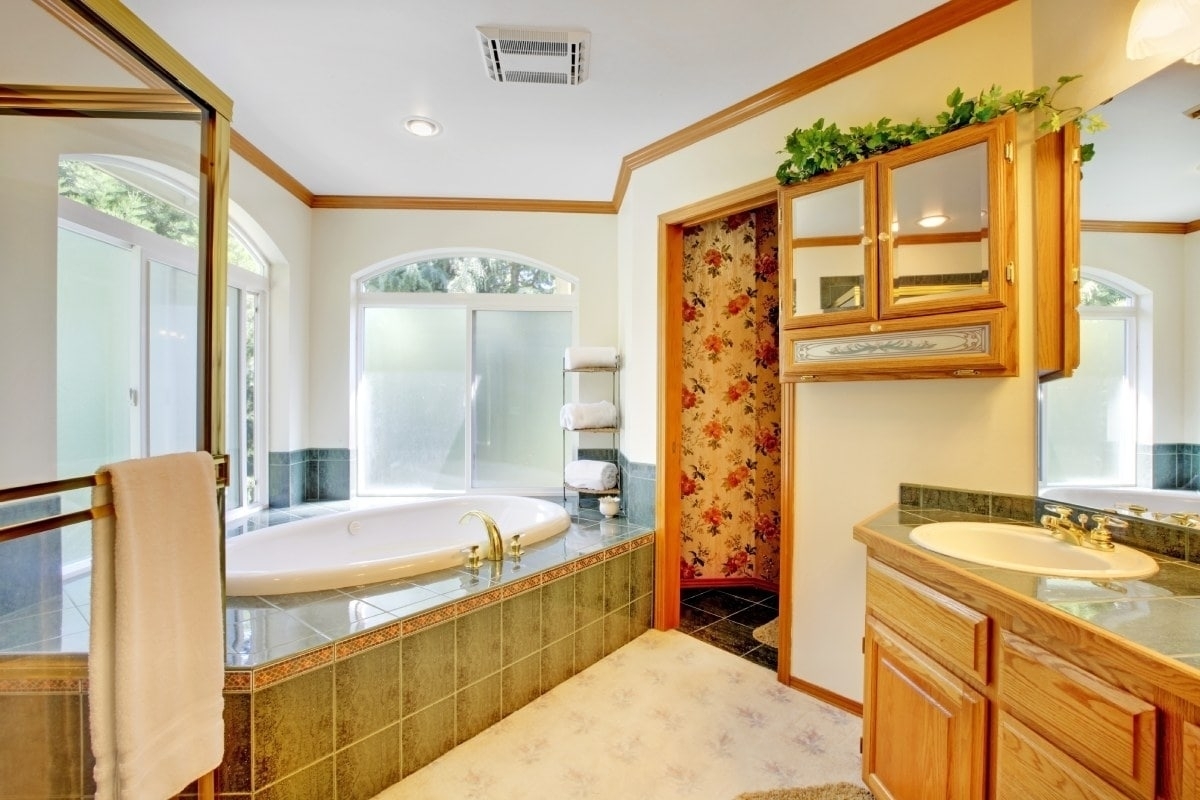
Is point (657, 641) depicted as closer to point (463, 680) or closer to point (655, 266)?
point (463, 680)

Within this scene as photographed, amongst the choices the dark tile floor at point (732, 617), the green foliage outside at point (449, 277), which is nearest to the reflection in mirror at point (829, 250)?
the dark tile floor at point (732, 617)

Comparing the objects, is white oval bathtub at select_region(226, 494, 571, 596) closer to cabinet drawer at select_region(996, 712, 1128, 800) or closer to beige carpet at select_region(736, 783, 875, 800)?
beige carpet at select_region(736, 783, 875, 800)

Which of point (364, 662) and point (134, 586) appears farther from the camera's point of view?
point (364, 662)

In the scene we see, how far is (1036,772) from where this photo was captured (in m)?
0.92

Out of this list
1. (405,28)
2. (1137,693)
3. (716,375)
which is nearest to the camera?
(1137,693)

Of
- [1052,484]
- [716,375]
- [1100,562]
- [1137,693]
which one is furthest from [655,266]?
[1137,693]

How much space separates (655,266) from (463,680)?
2.05 m

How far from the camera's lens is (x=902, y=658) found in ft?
4.29

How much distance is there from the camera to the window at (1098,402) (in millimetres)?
1295

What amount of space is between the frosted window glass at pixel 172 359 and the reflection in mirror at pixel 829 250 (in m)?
1.87

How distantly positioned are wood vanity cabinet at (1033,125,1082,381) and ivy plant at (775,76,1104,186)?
45mm

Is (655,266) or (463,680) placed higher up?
(655,266)

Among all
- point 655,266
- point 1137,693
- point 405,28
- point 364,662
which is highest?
point 405,28

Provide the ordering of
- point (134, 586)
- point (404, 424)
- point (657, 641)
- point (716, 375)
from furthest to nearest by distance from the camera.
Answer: point (404, 424), point (716, 375), point (657, 641), point (134, 586)
